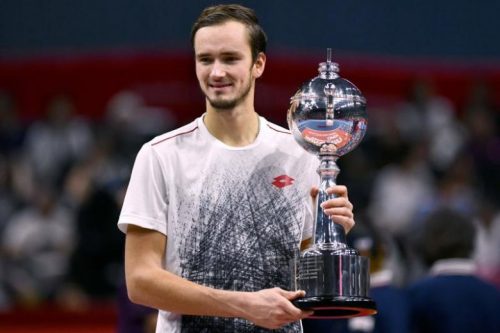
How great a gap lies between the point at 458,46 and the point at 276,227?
8269mm

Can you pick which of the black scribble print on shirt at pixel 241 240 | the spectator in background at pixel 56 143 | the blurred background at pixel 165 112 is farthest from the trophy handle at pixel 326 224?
the spectator in background at pixel 56 143

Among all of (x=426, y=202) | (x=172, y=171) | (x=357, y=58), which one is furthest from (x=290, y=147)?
(x=357, y=58)

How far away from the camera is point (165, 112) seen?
1048 centimetres

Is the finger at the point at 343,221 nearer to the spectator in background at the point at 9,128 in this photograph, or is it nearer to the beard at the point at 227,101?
the beard at the point at 227,101

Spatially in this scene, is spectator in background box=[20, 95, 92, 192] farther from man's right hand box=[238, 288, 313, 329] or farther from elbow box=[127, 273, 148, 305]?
man's right hand box=[238, 288, 313, 329]

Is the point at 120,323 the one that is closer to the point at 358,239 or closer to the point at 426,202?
the point at 358,239

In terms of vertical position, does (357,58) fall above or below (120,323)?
above

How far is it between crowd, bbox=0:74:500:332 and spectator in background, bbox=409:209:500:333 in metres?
1.93

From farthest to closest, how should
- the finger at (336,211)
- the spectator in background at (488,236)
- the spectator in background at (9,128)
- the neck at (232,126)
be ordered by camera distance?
the spectator in background at (9,128) → the spectator in background at (488,236) → the neck at (232,126) → the finger at (336,211)

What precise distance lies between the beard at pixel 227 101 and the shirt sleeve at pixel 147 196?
0.82 ft

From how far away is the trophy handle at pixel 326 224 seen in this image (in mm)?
3775

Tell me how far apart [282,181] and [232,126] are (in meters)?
0.24

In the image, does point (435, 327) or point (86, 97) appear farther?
point (86, 97)

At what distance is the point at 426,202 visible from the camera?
9492mm
